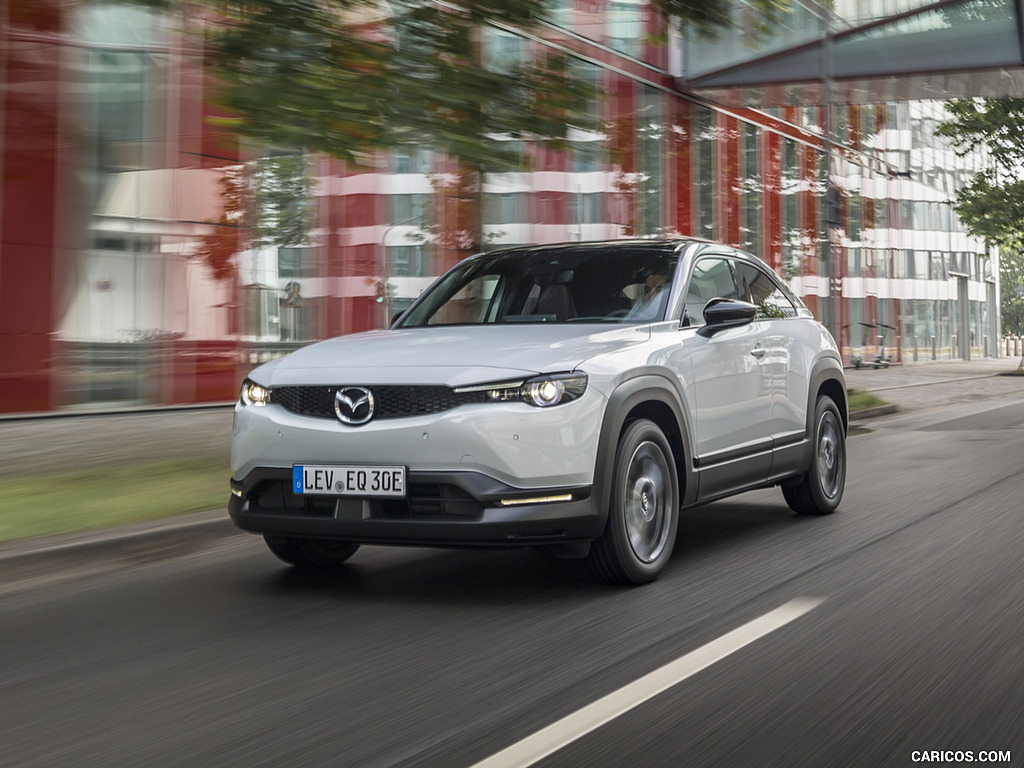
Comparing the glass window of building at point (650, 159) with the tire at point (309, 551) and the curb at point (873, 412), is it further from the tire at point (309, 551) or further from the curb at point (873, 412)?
the tire at point (309, 551)

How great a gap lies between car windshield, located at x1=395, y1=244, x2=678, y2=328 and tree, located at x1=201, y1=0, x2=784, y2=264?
75.5 inches

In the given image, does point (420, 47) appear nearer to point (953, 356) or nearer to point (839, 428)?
point (839, 428)

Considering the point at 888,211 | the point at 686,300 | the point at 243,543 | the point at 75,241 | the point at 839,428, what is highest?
the point at 888,211

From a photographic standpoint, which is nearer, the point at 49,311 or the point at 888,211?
the point at 49,311

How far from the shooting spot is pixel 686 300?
21.6ft

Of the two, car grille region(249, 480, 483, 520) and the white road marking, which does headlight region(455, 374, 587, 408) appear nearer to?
car grille region(249, 480, 483, 520)

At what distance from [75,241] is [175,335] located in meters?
1.80

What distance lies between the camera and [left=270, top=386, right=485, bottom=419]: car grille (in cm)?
529

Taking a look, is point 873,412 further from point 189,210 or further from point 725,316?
point 725,316

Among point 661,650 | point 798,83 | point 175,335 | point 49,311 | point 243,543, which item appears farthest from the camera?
point 798,83

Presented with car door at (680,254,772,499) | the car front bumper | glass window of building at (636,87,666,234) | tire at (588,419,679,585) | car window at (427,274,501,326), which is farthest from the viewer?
glass window of building at (636,87,666,234)

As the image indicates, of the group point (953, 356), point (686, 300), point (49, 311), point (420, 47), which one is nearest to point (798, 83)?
point (49, 311)
